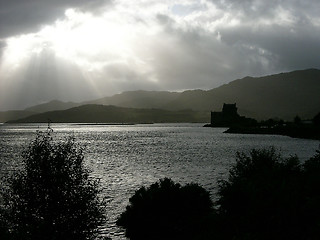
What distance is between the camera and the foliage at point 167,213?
36562mm

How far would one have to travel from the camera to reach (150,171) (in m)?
92.7

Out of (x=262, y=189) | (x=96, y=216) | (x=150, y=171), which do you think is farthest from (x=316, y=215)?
(x=150, y=171)

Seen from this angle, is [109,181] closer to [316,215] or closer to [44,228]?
[44,228]

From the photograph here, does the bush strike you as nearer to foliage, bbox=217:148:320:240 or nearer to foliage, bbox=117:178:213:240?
foliage, bbox=117:178:213:240

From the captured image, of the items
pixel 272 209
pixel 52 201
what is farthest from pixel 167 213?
A: pixel 272 209

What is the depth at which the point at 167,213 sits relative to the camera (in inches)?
1490

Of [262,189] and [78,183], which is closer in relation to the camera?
[262,189]

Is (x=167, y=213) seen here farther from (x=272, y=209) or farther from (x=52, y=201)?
(x=272, y=209)

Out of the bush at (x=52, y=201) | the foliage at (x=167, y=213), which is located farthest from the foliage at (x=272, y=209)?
the bush at (x=52, y=201)

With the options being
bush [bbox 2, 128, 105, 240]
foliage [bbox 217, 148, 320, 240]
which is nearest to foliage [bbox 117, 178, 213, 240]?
foliage [bbox 217, 148, 320, 240]

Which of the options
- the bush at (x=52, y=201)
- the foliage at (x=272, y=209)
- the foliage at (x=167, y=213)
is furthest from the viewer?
the foliage at (x=167, y=213)

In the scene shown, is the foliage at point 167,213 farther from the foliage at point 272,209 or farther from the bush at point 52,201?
the bush at point 52,201

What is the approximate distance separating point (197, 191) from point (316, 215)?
1510 centimetres

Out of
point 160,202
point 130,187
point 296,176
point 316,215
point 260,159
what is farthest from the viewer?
point 130,187
